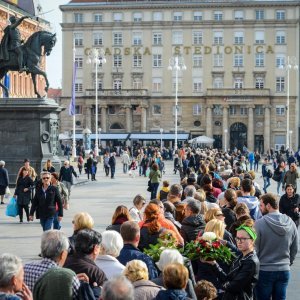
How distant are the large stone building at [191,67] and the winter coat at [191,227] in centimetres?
9675

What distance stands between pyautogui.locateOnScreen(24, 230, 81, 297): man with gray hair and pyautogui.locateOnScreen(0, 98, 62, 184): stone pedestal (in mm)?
28206

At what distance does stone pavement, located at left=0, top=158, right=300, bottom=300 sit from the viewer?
1792 cm

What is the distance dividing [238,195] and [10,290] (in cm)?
953

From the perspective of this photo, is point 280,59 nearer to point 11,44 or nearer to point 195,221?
point 11,44

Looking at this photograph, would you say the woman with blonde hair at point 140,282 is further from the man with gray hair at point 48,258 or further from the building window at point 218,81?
the building window at point 218,81

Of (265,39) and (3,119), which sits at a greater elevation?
(265,39)

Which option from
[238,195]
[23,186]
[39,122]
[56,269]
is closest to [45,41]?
[39,122]

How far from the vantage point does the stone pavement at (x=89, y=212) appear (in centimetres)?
1792

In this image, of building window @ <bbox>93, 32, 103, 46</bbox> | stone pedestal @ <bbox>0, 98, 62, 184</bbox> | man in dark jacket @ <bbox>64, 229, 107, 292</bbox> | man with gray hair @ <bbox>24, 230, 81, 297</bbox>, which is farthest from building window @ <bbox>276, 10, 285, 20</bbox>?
man with gray hair @ <bbox>24, 230, 81, 297</bbox>

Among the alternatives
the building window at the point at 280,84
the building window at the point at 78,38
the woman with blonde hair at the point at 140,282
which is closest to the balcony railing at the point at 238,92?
the building window at the point at 280,84

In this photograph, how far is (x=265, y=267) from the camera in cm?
1111

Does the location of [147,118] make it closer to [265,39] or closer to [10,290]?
[265,39]

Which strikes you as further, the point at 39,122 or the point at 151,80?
the point at 151,80

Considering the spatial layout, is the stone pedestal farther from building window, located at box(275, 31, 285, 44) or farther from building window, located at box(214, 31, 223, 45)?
building window, located at box(275, 31, 285, 44)
